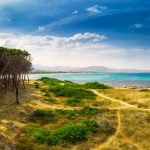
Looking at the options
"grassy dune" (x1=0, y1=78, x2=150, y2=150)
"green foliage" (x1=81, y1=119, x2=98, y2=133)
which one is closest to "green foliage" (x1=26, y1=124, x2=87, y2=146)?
"grassy dune" (x1=0, y1=78, x2=150, y2=150)

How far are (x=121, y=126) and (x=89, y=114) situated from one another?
606 cm

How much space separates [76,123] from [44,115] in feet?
15.2

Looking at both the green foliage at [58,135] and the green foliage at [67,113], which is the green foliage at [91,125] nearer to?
the green foliage at [58,135]

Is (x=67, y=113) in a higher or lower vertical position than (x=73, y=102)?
lower

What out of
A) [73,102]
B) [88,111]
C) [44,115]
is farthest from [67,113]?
[73,102]

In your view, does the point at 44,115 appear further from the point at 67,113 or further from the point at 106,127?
the point at 106,127

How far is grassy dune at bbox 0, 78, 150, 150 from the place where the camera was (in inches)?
1112

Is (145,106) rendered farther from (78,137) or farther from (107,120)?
(78,137)

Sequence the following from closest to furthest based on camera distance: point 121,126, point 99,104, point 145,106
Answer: point 121,126, point 145,106, point 99,104

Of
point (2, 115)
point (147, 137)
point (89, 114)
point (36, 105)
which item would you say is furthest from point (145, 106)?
point (2, 115)

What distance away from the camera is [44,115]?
36625 mm

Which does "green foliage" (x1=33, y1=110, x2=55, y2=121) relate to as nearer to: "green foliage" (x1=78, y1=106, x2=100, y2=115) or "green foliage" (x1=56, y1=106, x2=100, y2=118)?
"green foliage" (x1=56, y1=106, x2=100, y2=118)

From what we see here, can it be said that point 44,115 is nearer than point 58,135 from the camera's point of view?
No

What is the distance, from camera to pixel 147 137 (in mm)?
30562
